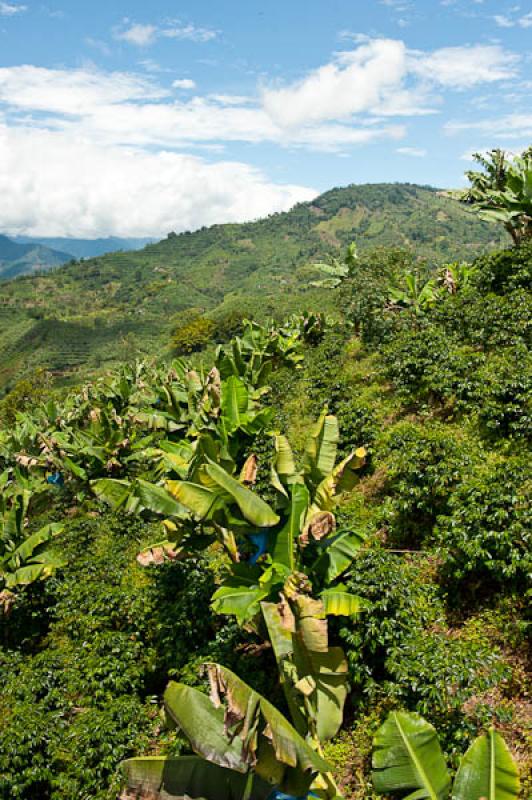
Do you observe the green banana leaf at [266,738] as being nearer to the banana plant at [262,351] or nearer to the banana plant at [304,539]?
the banana plant at [304,539]

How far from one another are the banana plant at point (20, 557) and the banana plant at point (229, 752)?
4.74m

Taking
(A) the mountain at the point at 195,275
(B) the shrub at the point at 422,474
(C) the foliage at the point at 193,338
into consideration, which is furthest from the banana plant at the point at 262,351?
(A) the mountain at the point at 195,275

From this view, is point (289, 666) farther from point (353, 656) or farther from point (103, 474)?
point (103, 474)

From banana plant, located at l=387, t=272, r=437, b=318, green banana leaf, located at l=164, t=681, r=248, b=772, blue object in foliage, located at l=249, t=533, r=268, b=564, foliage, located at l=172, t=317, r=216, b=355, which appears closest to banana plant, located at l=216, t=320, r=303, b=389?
banana plant, located at l=387, t=272, r=437, b=318

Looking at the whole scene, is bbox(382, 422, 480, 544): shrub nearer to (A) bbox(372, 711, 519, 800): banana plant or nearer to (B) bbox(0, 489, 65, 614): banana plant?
(A) bbox(372, 711, 519, 800): banana plant

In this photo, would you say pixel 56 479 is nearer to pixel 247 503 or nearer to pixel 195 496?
pixel 195 496

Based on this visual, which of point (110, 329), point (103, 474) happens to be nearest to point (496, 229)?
point (110, 329)

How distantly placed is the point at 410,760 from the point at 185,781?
76.2 inches

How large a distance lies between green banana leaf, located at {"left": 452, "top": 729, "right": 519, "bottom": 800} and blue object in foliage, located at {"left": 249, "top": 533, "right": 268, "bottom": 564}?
115 inches

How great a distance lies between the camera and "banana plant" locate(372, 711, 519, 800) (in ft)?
13.6

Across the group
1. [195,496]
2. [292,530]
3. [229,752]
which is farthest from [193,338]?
[229,752]

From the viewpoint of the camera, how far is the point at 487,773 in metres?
4.19

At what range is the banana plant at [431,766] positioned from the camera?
4.14 m

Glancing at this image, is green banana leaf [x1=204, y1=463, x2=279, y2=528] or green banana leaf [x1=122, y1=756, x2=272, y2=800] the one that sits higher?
green banana leaf [x1=204, y1=463, x2=279, y2=528]
